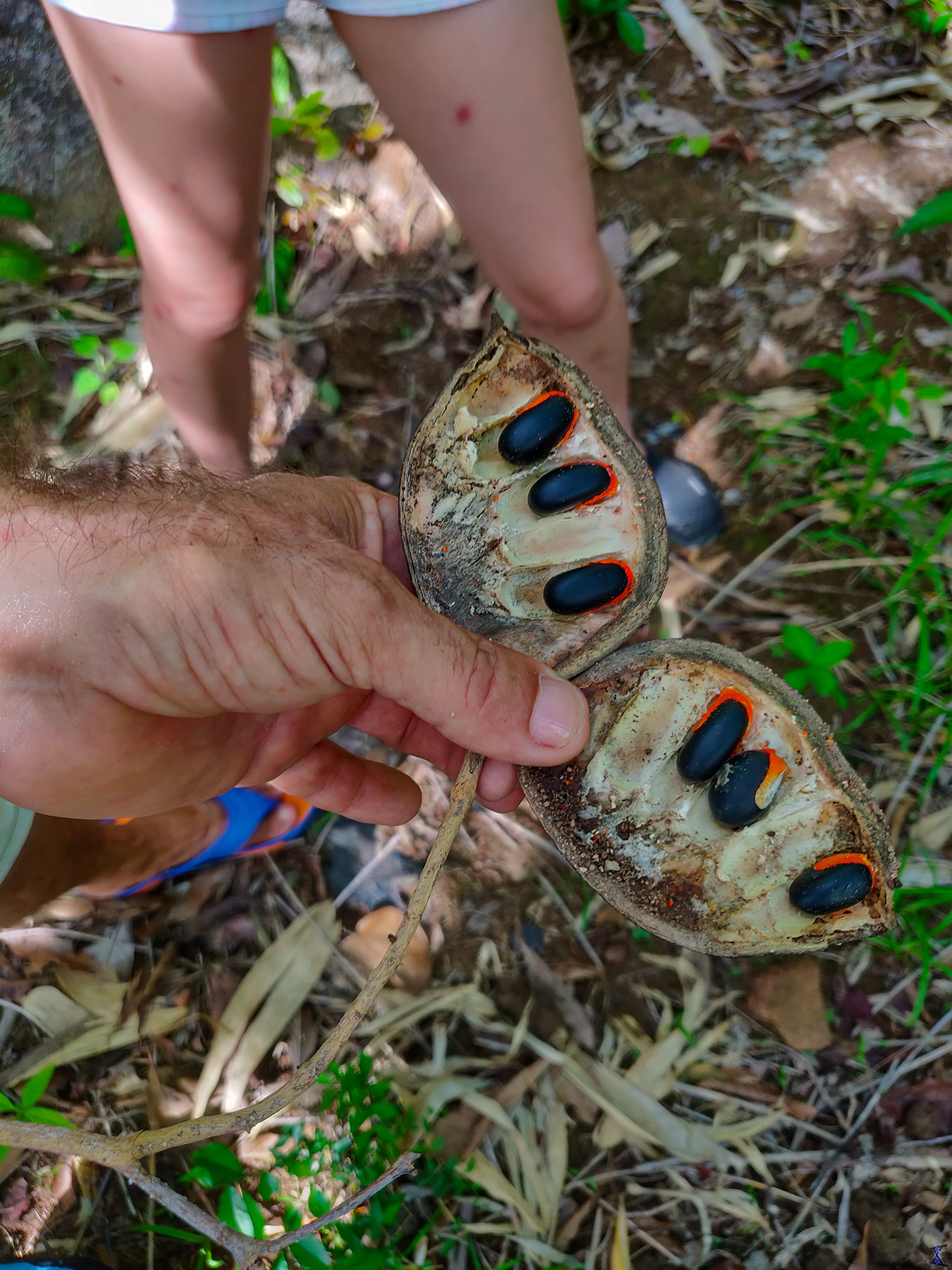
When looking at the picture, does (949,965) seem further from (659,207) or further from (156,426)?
(156,426)

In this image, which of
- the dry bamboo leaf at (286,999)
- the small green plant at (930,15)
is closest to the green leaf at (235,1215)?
the dry bamboo leaf at (286,999)

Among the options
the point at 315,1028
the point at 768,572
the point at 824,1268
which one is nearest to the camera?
the point at 824,1268

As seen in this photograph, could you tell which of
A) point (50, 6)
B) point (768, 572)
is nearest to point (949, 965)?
point (768, 572)

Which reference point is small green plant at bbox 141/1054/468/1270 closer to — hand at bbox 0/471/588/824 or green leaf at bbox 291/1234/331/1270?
green leaf at bbox 291/1234/331/1270

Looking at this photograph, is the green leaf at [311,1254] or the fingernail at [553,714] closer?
the fingernail at [553,714]

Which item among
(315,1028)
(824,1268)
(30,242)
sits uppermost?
(30,242)

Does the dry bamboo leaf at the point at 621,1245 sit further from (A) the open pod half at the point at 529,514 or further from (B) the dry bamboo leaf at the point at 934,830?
(A) the open pod half at the point at 529,514
